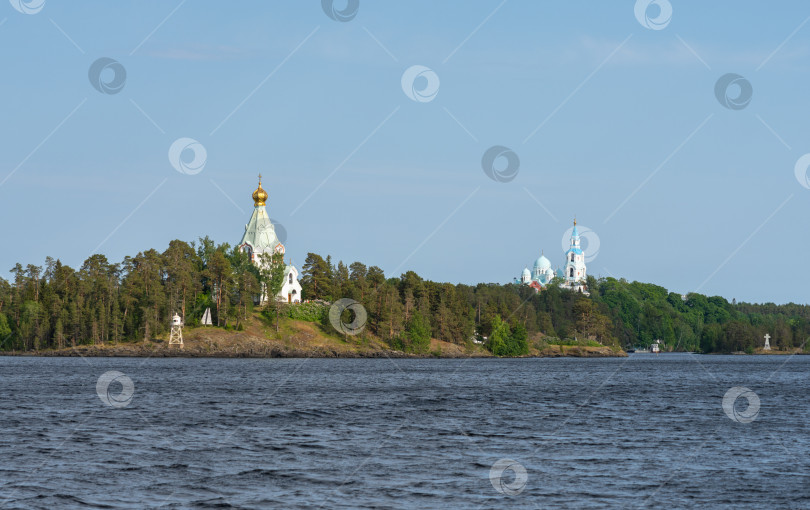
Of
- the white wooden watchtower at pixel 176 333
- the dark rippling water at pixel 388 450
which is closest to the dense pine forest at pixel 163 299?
the white wooden watchtower at pixel 176 333

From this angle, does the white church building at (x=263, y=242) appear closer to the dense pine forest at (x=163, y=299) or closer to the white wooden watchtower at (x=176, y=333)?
the dense pine forest at (x=163, y=299)

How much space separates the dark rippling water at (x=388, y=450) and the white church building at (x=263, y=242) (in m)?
94.9

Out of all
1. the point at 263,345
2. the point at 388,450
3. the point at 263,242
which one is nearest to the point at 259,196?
the point at 263,242

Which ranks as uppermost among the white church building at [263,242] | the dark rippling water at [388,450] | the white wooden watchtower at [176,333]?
the white church building at [263,242]

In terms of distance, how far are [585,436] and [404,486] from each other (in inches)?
598

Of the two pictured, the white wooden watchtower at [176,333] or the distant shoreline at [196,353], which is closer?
the distant shoreline at [196,353]

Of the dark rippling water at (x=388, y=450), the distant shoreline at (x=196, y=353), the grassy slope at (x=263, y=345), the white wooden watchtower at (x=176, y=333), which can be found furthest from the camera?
the white wooden watchtower at (x=176, y=333)

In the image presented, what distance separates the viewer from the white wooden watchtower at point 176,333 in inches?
5408

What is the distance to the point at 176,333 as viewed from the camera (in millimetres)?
138500

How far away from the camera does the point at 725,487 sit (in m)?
29.3

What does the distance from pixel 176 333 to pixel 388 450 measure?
107995 millimetres

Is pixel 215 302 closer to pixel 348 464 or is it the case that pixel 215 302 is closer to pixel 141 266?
pixel 141 266

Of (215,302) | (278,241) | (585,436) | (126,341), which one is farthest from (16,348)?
(585,436)

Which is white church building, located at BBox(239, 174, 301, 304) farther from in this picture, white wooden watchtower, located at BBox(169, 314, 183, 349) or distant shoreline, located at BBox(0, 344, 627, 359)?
white wooden watchtower, located at BBox(169, 314, 183, 349)
